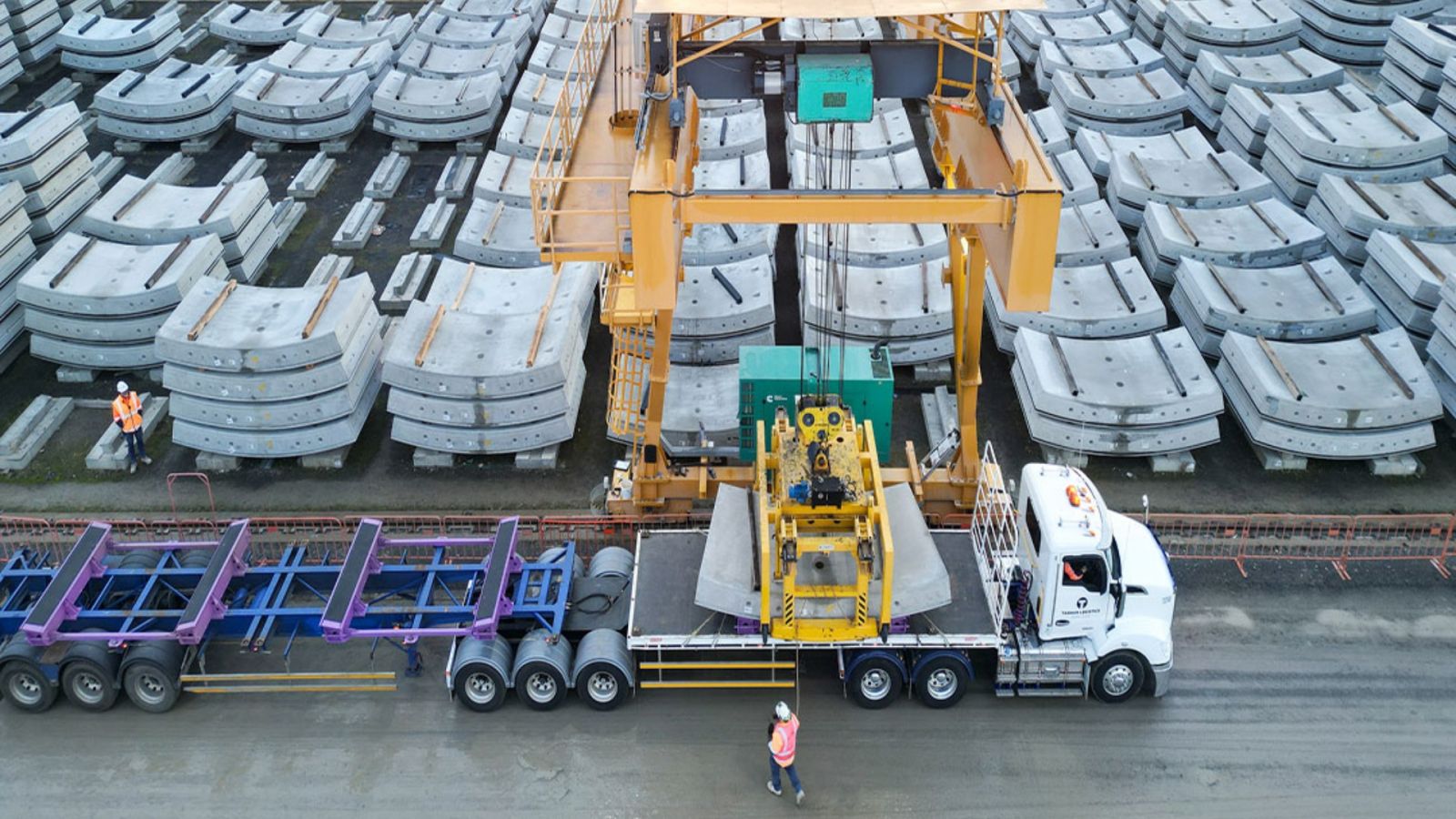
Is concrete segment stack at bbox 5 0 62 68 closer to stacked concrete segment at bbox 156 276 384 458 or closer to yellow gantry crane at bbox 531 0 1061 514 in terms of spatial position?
stacked concrete segment at bbox 156 276 384 458

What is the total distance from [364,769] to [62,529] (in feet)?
21.8

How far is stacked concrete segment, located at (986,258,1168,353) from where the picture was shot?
18703mm

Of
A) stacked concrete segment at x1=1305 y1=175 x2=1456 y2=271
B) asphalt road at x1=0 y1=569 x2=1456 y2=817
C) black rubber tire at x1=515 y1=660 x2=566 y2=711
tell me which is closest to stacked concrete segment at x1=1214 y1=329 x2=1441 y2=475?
stacked concrete segment at x1=1305 y1=175 x2=1456 y2=271

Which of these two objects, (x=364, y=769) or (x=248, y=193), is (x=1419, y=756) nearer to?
(x=364, y=769)

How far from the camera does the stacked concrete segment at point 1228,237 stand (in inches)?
799

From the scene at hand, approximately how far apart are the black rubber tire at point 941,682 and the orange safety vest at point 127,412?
457 inches

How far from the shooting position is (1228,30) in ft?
91.9

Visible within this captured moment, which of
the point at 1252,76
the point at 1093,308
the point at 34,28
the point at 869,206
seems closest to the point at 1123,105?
the point at 1252,76

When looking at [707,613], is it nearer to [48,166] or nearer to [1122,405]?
[1122,405]

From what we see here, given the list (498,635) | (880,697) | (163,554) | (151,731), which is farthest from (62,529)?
(880,697)

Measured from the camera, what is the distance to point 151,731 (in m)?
13.3

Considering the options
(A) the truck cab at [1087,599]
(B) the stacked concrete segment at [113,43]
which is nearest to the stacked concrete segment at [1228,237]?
(A) the truck cab at [1087,599]

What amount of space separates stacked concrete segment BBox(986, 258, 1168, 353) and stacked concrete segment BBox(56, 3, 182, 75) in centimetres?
2229

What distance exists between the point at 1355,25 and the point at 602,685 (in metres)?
25.4
